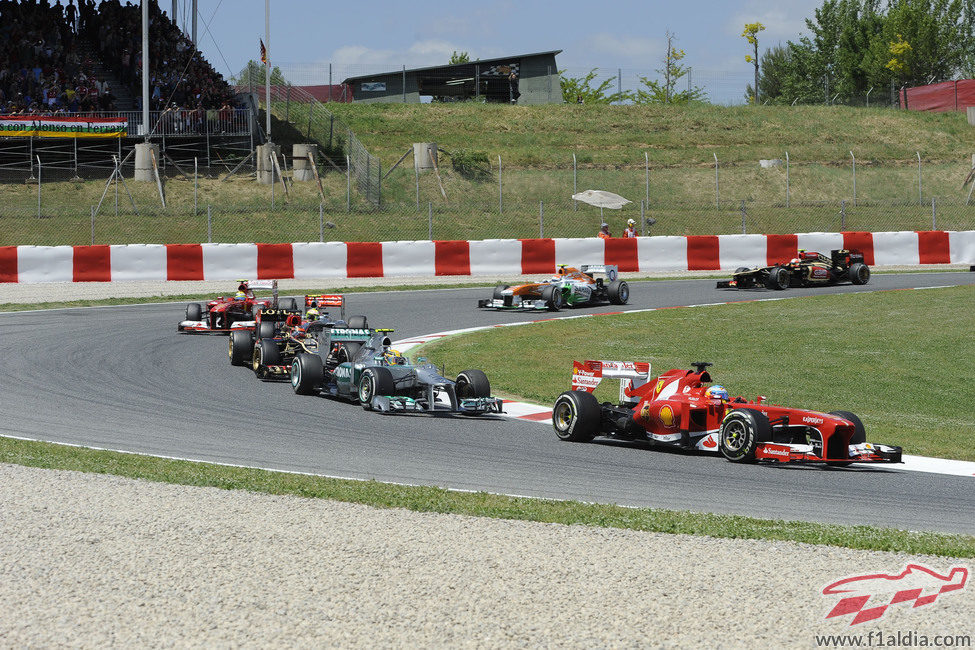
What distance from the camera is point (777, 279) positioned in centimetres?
2594

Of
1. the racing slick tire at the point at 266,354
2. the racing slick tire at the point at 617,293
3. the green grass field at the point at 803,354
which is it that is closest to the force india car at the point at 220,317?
the green grass field at the point at 803,354

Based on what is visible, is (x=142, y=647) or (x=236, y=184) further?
(x=236, y=184)

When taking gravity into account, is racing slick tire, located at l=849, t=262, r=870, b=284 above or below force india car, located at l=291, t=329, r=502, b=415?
above

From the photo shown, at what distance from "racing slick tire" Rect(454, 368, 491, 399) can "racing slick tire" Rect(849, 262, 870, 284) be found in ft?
56.4

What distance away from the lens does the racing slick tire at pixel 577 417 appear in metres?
10.5

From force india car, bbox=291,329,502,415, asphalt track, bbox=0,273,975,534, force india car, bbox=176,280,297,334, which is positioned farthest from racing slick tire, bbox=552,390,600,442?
force india car, bbox=176,280,297,334

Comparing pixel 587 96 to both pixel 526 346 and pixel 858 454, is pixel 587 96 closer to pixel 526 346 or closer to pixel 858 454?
pixel 526 346

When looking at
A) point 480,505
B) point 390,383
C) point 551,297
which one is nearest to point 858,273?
point 551,297

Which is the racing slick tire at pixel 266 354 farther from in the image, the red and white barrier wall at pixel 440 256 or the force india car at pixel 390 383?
the red and white barrier wall at pixel 440 256

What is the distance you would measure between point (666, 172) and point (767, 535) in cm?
3890

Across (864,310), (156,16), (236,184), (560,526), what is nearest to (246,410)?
(560,526)

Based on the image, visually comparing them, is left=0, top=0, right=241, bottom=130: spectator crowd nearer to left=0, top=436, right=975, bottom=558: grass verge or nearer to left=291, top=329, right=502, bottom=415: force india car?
left=291, top=329, right=502, bottom=415: force india car

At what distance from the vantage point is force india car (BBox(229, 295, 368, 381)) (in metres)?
14.2

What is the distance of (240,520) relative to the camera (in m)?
7.08
